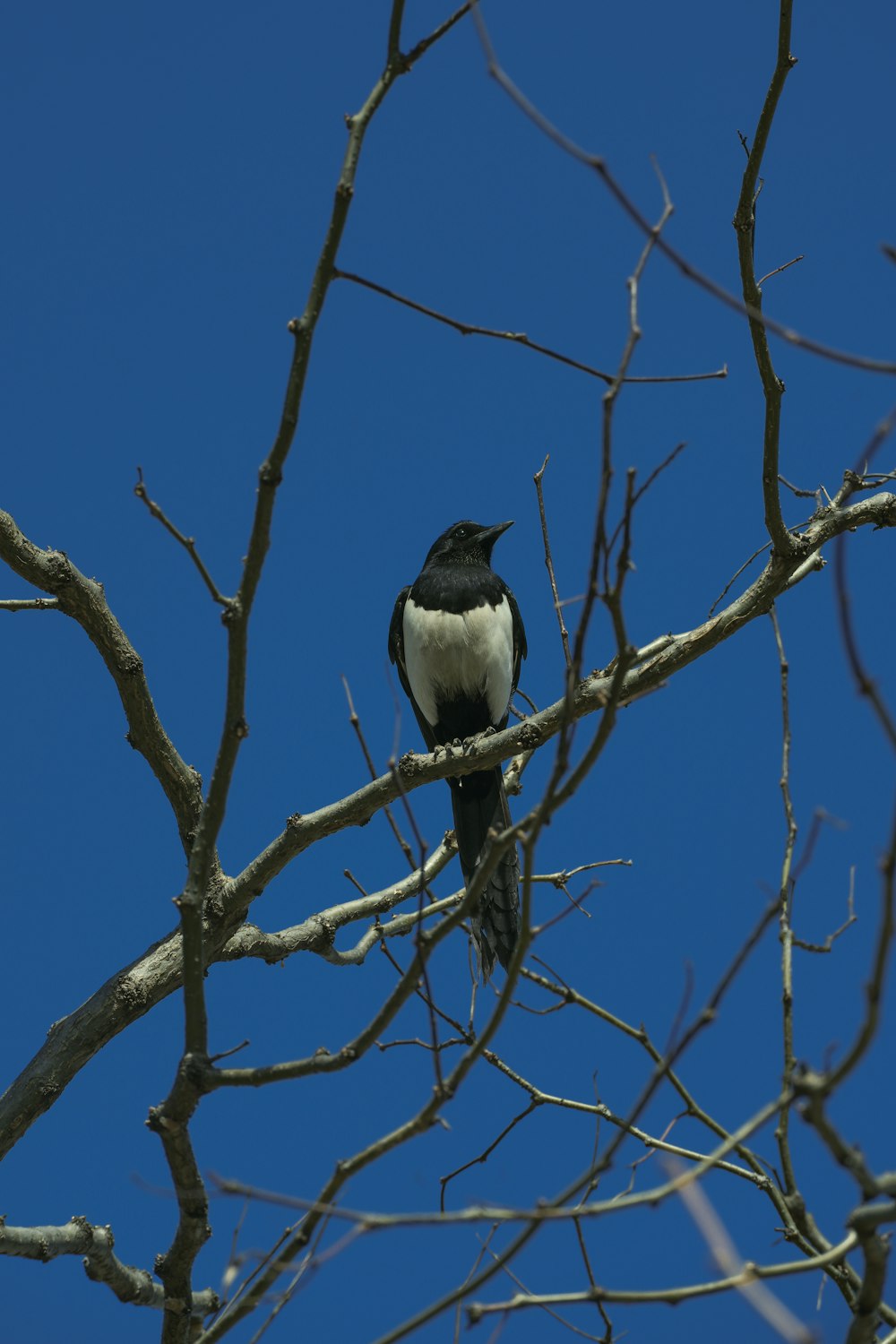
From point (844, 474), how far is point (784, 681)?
0.97 m

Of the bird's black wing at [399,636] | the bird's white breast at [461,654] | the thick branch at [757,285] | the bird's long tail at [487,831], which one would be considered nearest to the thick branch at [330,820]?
the thick branch at [757,285]

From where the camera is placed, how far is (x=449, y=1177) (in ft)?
12.1

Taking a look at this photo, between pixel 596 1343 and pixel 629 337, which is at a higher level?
pixel 629 337

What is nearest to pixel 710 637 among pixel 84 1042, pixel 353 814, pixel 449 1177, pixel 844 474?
pixel 844 474

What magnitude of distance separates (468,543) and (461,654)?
0.79 m

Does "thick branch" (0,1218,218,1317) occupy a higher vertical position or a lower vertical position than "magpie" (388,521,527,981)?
lower

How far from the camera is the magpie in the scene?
560 cm

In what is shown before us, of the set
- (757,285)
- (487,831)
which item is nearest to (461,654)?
(487,831)

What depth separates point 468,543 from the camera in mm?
6625

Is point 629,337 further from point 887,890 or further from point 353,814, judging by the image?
point 353,814

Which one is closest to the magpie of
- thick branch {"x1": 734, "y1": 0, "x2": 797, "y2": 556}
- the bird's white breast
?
the bird's white breast

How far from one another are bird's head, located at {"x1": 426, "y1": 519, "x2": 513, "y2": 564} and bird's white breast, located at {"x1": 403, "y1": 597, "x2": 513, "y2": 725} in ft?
1.16

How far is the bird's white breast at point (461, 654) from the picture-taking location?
20.0 ft

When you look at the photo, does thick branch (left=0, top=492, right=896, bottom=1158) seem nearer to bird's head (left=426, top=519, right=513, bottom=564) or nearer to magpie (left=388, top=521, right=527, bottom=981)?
magpie (left=388, top=521, right=527, bottom=981)
